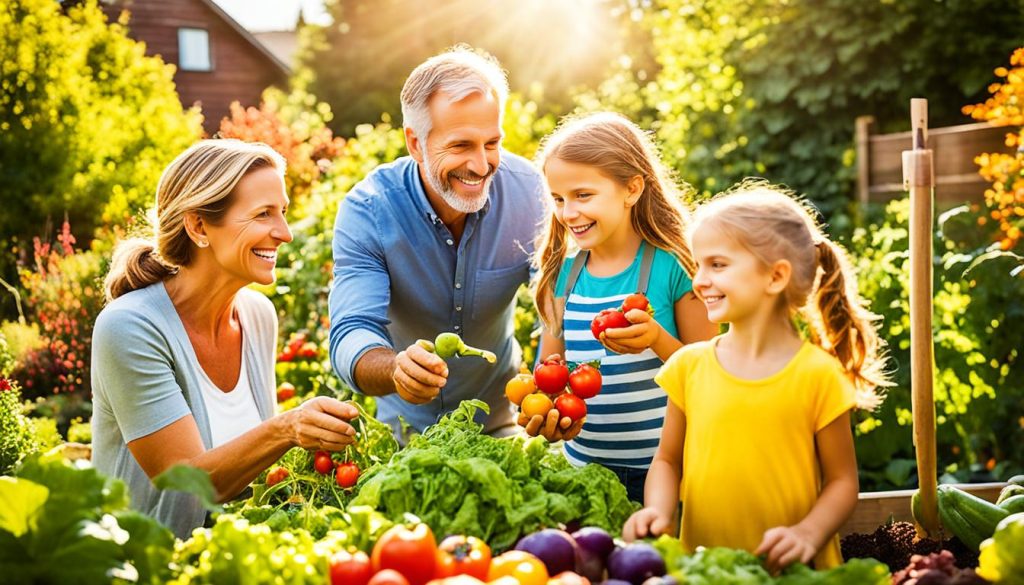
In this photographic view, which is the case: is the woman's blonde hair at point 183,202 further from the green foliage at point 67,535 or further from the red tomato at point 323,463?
the green foliage at point 67,535

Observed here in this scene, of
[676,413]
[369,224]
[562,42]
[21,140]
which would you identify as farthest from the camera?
[562,42]

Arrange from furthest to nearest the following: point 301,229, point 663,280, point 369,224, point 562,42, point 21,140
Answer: point 562,42 → point 21,140 → point 301,229 → point 369,224 → point 663,280

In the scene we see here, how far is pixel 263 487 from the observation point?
3.02m

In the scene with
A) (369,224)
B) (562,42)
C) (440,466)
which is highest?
(562,42)

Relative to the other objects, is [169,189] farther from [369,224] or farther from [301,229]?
[301,229]

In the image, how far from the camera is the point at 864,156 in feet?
30.7

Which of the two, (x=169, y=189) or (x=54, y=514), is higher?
(x=169, y=189)

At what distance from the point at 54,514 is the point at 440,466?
0.86 metres

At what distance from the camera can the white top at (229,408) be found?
3.37 metres

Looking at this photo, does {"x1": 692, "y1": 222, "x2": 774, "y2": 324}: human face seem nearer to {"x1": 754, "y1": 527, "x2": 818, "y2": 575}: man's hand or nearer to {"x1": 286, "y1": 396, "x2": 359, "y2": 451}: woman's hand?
{"x1": 754, "y1": 527, "x2": 818, "y2": 575}: man's hand

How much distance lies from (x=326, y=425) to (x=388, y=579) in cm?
88

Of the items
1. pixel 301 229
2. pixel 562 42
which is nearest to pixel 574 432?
pixel 301 229

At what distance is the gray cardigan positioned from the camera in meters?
3.12

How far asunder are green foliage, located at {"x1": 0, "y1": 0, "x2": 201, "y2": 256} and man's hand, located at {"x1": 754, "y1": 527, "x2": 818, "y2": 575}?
11.7m
